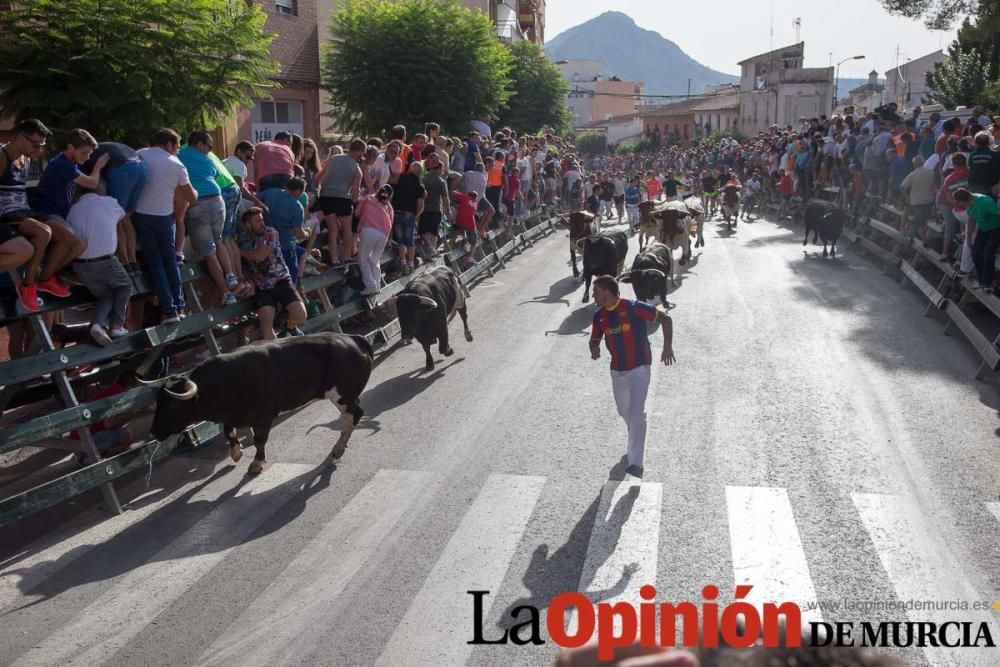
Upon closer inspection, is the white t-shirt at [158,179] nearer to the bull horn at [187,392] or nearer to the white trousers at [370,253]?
the bull horn at [187,392]

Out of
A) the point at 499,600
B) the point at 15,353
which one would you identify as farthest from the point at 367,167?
the point at 499,600

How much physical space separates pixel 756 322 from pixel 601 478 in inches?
299

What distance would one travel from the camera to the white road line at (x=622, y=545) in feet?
22.3

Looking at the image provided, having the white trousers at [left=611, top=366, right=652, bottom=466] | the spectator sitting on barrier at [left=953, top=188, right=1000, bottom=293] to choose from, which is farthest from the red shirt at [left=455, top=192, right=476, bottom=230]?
the white trousers at [left=611, top=366, right=652, bottom=466]

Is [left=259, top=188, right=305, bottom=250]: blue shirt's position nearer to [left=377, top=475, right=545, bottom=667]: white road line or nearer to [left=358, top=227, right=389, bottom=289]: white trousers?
[left=358, top=227, right=389, bottom=289]: white trousers

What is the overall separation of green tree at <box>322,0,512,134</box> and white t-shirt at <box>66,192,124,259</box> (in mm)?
17756

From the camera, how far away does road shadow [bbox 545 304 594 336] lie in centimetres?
1512

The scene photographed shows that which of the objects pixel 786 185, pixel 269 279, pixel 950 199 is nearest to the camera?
pixel 269 279

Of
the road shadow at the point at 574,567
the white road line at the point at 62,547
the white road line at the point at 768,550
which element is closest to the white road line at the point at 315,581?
the road shadow at the point at 574,567

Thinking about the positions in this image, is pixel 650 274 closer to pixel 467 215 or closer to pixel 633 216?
pixel 467 215

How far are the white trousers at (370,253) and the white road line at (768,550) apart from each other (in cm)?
750

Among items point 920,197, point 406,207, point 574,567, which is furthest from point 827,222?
point 574,567

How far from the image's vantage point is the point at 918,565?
7.10 metres

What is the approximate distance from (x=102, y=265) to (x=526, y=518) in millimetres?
4854
